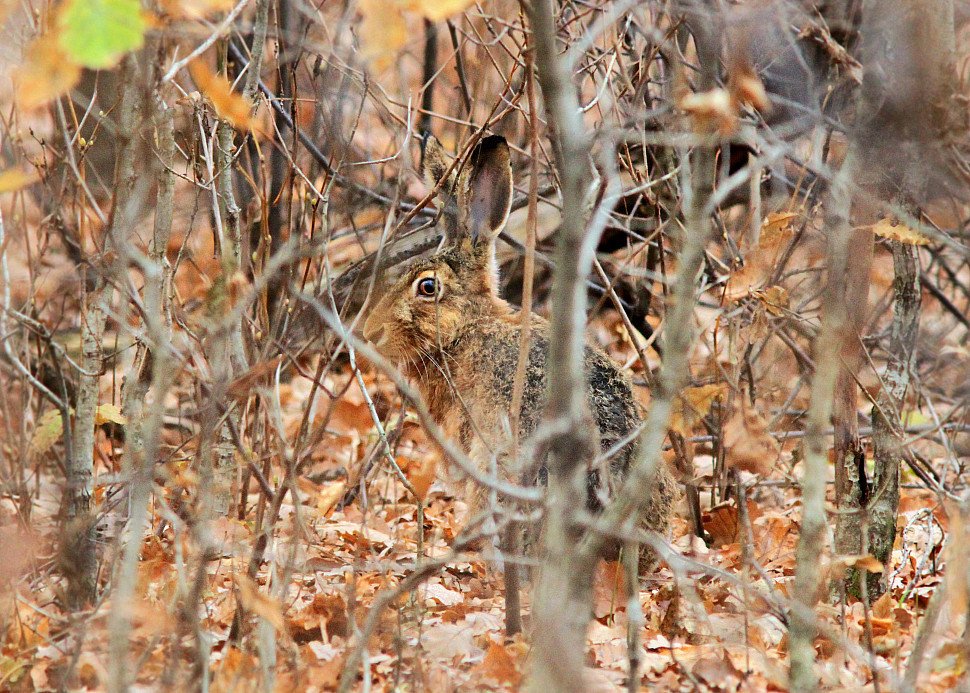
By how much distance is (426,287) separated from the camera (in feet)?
17.9

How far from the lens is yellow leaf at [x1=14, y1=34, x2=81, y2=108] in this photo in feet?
7.55

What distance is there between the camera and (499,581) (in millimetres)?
4461

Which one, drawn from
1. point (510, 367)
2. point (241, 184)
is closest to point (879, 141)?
point (510, 367)

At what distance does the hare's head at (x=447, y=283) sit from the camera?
5340 mm

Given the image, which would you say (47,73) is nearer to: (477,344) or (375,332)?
(477,344)

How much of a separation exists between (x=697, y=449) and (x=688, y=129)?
3.27 metres

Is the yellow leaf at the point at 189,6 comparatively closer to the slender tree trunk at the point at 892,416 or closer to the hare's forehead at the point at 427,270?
the slender tree trunk at the point at 892,416

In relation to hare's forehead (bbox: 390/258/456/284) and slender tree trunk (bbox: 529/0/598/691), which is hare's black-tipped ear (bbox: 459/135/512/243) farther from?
slender tree trunk (bbox: 529/0/598/691)

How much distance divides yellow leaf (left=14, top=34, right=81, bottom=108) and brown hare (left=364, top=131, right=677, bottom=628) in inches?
90.6

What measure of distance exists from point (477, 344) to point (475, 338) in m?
0.06

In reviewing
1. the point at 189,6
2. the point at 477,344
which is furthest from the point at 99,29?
the point at 477,344

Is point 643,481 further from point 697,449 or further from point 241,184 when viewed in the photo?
point 697,449

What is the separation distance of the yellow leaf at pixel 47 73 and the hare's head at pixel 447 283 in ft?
9.76

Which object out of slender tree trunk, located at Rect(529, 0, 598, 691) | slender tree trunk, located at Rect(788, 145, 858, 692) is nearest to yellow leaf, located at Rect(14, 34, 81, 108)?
slender tree trunk, located at Rect(529, 0, 598, 691)
